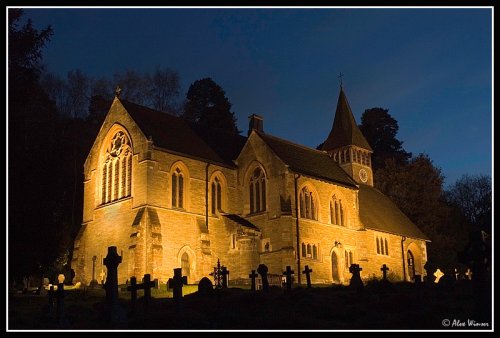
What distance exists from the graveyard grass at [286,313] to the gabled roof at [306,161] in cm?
1694

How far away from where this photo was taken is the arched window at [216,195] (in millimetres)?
43062

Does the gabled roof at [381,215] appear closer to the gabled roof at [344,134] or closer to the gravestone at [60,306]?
the gabled roof at [344,134]

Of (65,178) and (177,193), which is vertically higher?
(65,178)

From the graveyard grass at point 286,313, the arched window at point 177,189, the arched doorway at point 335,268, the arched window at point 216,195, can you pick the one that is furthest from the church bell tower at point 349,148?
the graveyard grass at point 286,313

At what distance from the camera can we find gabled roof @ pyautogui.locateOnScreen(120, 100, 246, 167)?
41531mm

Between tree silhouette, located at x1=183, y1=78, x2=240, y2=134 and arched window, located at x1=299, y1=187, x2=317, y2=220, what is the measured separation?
3098 cm

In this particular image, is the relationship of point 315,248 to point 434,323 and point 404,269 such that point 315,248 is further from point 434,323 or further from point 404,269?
point 434,323

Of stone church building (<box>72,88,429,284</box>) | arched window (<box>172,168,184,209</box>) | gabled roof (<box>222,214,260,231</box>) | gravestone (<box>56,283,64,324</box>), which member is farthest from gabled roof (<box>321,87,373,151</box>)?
gravestone (<box>56,283,64,324</box>)

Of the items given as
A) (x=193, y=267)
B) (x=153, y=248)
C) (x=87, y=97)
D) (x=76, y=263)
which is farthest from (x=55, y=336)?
(x=87, y=97)

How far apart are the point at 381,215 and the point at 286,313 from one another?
33.8 meters

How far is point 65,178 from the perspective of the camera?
56656 mm

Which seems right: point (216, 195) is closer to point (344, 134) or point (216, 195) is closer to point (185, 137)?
point (185, 137)

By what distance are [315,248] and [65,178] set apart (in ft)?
82.2

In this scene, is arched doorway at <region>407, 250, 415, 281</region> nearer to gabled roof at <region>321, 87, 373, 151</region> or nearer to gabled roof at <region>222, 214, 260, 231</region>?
gabled roof at <region>321, 87, 373, 151</region>
